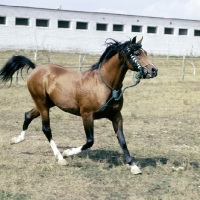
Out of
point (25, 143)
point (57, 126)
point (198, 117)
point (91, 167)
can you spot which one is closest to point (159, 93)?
point (198, 117)

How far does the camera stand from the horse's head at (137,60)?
556 centimetres

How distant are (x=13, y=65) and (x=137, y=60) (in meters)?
2.69

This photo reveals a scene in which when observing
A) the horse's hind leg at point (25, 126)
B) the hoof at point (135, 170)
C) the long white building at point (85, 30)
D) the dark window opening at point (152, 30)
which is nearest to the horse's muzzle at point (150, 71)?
the hoof at point (135, 170)

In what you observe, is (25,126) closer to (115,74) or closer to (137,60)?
(115,74)

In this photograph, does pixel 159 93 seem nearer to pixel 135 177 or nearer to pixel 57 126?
pixel 57 126

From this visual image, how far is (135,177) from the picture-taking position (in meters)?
5.64

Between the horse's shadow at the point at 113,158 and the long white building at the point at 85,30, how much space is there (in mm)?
29942

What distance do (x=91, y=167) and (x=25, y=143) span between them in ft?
6.47

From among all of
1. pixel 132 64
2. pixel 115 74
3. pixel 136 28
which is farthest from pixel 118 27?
pixel 132 64

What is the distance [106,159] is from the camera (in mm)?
6547

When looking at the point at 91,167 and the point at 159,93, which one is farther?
the point at 159,93

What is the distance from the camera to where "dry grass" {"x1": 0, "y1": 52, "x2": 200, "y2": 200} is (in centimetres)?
505

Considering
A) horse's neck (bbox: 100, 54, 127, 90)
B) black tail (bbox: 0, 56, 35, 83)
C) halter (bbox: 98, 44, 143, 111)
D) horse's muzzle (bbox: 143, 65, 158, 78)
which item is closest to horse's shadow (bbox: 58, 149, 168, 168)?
halter (bbox: 98, 44, 143, 111)

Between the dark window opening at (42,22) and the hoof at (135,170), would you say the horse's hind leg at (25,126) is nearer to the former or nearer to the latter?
the hoof at (135,170)
